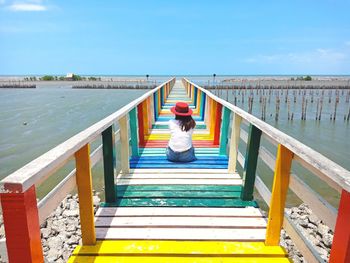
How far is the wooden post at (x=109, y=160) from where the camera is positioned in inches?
126

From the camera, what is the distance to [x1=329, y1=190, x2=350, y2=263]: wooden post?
5.04 ft

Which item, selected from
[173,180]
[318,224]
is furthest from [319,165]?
[318,224]

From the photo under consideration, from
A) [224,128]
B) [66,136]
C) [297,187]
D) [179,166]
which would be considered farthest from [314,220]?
[66,136]

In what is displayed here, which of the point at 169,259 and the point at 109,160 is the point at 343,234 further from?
the point at 109,160

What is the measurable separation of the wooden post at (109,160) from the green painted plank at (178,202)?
0.44 feet

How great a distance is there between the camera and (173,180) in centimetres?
438

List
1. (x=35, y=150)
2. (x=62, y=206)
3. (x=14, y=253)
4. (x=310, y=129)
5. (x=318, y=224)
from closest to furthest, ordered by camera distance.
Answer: (x=14, y=253) < (x=318, y=224) < (x=62, y=206) < (x=35, y=150) < (x=310, y=129)

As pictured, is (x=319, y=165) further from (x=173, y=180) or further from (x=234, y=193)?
(x=173, y=180)

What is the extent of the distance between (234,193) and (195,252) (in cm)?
147

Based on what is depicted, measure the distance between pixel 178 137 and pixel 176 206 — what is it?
63.4 inches

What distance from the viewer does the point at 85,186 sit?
246 cm

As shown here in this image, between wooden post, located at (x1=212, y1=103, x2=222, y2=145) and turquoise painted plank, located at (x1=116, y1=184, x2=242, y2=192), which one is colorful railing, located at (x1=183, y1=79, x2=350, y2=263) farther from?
wooden post, located at (x1=212, y1=103, x2=222, y2=145)

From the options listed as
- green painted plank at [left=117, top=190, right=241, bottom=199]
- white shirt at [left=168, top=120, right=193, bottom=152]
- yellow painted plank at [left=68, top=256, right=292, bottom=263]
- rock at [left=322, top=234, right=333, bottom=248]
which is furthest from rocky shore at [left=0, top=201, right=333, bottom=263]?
yellow painted plank at [left=68, top=256, right=292, bottom=263]

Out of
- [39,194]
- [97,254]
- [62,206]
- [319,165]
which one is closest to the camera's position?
[319,165]
